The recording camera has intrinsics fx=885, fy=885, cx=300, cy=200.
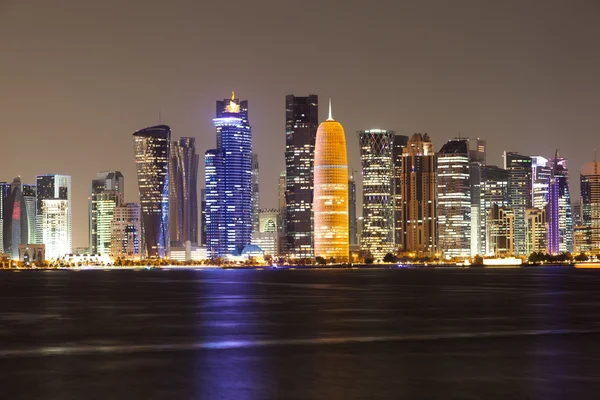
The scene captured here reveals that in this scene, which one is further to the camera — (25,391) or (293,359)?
(293,359)

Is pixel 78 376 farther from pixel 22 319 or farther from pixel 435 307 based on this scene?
pixel 435 307

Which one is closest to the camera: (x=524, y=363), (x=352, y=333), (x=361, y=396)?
(x=361, y=396)

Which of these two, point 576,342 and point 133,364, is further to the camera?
point 576,342

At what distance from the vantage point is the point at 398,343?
49.4m

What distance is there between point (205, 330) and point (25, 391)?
84.9 ft

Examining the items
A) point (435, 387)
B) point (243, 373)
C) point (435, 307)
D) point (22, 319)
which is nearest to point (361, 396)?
point (435, 387)

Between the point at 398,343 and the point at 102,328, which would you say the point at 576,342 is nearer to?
the point at 398,343

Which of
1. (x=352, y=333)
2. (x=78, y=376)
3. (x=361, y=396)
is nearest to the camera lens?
(x=361, y=396)

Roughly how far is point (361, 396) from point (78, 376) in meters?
12.6

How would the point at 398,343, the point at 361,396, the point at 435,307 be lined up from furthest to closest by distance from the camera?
1. the point at 435,307
2. the point at 398,343
3. the point at 361,396

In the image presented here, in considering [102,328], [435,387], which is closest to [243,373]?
[435,387]

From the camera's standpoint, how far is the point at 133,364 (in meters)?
41.0

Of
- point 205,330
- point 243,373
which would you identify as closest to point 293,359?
point 243,373

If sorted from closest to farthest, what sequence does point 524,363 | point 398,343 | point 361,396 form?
point 361,396 < point 524,363 < point 398,343
